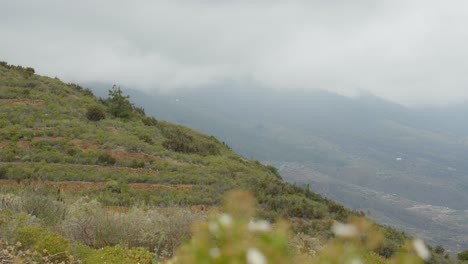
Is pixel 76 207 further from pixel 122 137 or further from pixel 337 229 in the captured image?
pixel 122 137

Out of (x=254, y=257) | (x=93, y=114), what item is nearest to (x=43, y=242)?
(x=254, y=257)

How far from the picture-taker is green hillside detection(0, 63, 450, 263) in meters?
7.89

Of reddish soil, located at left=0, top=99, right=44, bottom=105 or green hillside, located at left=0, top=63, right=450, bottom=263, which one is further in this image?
reddish soil, located at left=0, top=99, right=44, bottom=105

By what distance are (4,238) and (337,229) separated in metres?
5.64

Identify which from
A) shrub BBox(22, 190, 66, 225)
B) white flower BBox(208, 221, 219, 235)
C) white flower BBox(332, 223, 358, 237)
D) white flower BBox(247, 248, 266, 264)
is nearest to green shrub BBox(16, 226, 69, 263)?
shrub BBox(22, 190, 66, 225)

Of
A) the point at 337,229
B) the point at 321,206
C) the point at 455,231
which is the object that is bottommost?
the point at 455,231

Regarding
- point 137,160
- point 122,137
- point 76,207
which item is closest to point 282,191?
point 137,160

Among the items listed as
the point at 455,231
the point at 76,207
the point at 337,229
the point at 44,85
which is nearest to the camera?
the point at 337,229

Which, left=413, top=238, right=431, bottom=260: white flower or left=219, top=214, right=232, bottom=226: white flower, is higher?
left=413, top=238, right=431, bottom=260: white flower

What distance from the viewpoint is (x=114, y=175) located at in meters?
19.0

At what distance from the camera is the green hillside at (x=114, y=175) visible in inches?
311

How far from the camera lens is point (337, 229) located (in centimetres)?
159

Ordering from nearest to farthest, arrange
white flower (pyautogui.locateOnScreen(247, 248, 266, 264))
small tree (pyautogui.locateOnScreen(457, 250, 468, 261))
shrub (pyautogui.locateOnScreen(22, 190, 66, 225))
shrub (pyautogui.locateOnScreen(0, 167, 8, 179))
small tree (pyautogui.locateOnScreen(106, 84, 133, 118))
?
white flower (pyautogui.locateOnScreen(247, 248, 266, 264)), shrub (pyautogui.locateOnScreen(22, 190, 66, 225)), shrub (pyautogui.locateOnScreen(0, 167, 8, 179)), small tree (pyautogui.locateOnScreen(457, 250, 468, 261)), small tree (pyautogui.locateOnScreen(106, 84, 133, 118))

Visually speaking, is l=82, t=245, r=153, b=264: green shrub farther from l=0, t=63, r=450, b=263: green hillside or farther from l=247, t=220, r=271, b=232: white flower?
l=247, t=220, r=271, b=232: white flower
